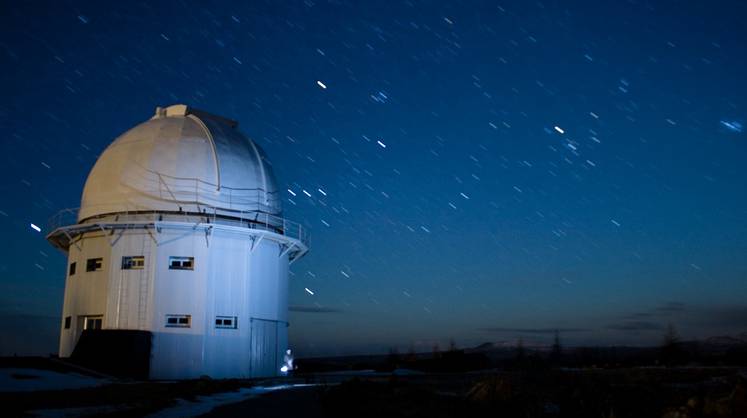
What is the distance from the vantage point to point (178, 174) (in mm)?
24625

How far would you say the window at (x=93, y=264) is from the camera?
24594 millimetres

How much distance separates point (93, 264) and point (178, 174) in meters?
4.47

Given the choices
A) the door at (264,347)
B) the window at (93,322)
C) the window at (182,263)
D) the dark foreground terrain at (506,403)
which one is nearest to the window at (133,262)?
the window at (182,263)

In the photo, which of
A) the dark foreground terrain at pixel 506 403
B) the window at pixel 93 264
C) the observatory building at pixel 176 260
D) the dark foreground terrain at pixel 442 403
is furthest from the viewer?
the window at pixel 93 264

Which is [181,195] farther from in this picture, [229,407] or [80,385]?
[229,407]

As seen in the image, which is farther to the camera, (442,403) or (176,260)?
(176,260)

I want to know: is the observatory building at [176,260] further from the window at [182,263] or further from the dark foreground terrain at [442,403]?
the dark foreground terrain at [442,403]

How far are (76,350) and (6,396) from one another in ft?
34.5

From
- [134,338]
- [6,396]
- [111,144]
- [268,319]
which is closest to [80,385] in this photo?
[6,396]

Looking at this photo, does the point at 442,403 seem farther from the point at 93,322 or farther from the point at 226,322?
the point at 93,322

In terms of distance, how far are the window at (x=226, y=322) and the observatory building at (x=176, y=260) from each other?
0.04 metres

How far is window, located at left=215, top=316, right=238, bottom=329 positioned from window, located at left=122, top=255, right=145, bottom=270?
10.5 feet

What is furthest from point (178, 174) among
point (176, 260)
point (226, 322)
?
point (226, 322)

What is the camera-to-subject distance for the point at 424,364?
31.0 m
